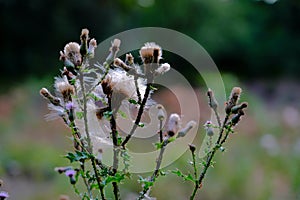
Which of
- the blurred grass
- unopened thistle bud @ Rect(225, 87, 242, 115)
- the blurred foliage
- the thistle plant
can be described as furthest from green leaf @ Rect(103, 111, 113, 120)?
the blurred foliage

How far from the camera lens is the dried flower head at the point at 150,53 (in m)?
0.58

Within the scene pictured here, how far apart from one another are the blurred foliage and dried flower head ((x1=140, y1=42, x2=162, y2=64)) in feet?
26.2

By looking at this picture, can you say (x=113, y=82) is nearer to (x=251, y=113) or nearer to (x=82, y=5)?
(x=251, y=113)

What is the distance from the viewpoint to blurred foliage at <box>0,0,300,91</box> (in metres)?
8.66

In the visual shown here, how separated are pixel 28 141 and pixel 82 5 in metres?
4.99

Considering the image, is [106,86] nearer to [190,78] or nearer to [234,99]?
[234,99]

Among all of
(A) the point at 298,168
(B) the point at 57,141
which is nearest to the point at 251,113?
(B) the point at 57,141

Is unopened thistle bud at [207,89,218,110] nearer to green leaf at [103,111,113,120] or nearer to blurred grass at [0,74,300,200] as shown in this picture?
green leaf at [103,111,113,120]

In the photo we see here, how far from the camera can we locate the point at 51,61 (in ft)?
28.8

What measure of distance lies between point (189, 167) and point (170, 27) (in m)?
8.68

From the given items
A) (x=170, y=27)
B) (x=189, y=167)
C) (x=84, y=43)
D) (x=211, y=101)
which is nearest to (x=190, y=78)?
(x=170, y=27)

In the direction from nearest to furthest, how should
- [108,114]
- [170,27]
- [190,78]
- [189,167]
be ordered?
[108,114] → [189,167] → [190,78] → [170,27]

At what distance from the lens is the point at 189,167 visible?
322 cm

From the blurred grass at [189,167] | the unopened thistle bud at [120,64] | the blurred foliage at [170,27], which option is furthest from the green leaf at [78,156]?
the blurred foliage at [170,27]
